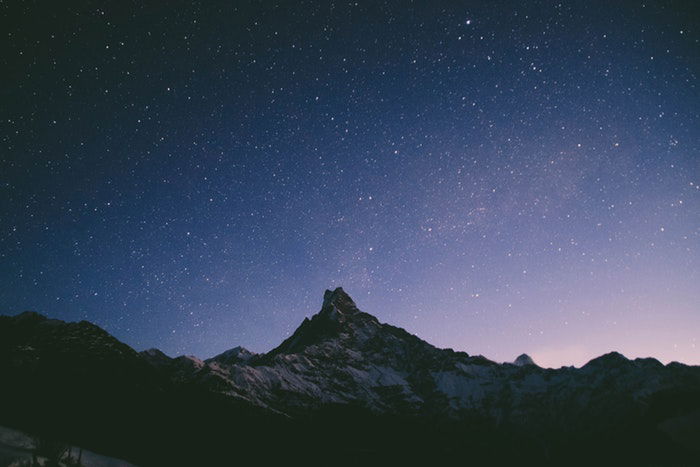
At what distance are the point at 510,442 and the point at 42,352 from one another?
394ft

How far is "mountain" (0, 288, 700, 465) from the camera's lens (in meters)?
67.6

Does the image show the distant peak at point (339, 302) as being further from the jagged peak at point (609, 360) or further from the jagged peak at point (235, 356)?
the jagged peak at point (609, 360)

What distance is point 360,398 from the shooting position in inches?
4641

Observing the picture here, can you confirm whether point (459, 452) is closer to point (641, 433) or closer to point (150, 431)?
point (641, 433)

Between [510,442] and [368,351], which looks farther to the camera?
[368,351]

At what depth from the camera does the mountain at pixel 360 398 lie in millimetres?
67625

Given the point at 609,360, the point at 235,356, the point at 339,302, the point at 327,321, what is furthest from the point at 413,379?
the point at 235,356

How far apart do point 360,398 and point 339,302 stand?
65.5 meters

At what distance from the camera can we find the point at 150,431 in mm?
71688

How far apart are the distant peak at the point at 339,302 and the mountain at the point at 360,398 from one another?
652 inches

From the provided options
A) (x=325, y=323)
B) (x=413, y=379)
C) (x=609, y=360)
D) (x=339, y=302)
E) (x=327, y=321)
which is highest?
(x=339, y=302)

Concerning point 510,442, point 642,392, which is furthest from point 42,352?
point 642,392

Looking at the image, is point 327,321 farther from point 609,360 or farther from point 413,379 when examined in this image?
point 609,360

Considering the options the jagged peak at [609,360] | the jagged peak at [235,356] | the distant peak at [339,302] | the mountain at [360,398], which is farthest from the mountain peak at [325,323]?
the jagged peak at [609,360]
